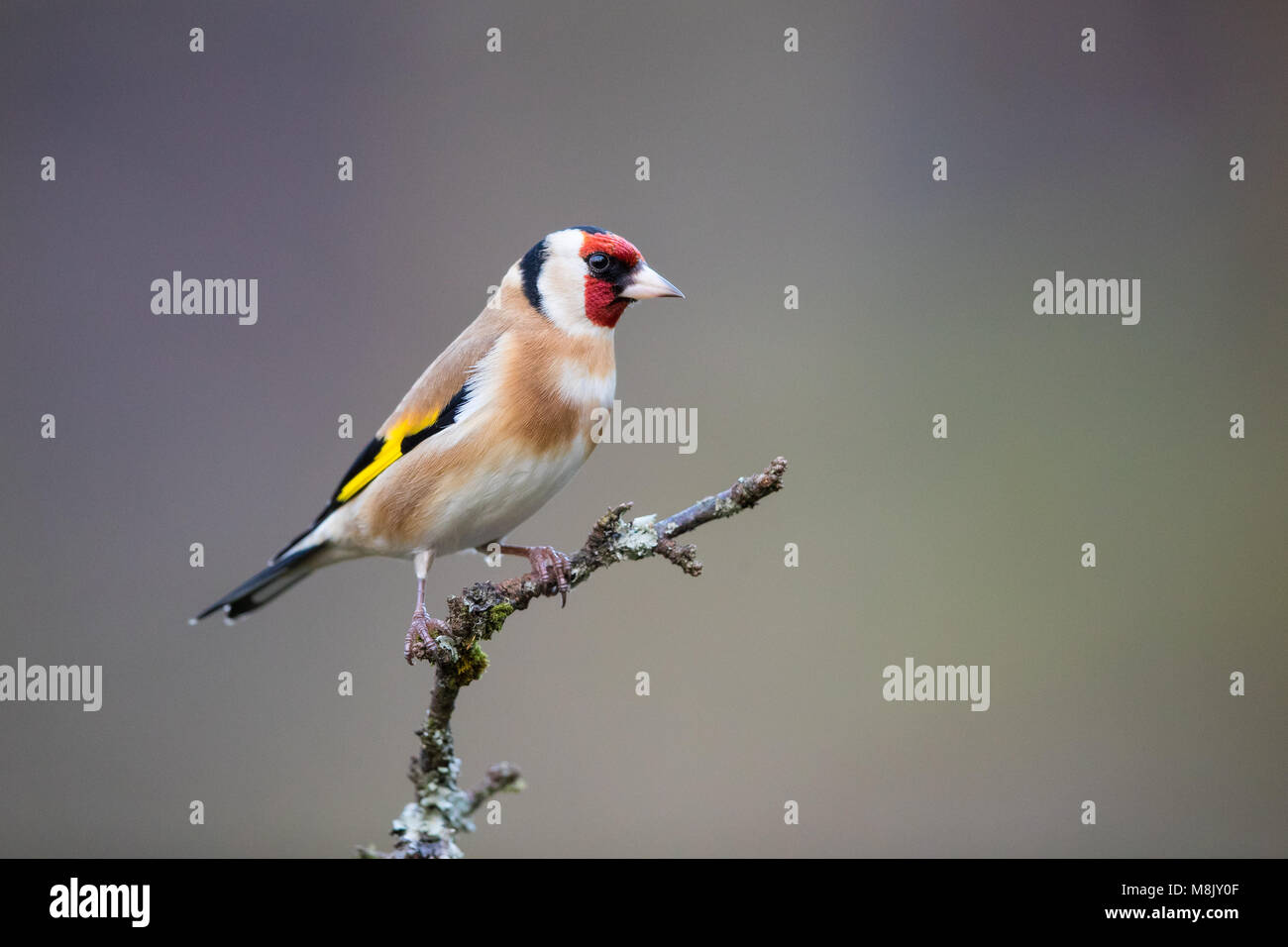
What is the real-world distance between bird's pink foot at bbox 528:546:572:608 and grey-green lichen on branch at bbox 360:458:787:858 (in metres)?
0.01

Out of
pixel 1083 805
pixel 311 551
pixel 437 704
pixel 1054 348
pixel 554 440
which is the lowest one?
pixel 1083 805

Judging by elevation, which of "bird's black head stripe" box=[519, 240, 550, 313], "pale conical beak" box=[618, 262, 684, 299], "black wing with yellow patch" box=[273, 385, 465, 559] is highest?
"bird's black head stripe" box=[519, 240, 550, 313]

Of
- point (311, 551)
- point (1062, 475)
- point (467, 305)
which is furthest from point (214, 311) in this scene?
point (1062, 475)

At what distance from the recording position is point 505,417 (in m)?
2.76

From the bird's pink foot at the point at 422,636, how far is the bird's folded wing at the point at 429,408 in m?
0.49

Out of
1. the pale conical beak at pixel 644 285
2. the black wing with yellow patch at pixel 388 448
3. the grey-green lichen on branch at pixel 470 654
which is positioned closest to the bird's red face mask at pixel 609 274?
the pale conical beak at pixel 644 285

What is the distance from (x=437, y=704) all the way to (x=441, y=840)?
0.26 meters

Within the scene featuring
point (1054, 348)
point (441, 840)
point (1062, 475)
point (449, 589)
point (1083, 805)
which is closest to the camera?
point (441, 840)

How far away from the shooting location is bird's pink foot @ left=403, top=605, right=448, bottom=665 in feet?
7.55

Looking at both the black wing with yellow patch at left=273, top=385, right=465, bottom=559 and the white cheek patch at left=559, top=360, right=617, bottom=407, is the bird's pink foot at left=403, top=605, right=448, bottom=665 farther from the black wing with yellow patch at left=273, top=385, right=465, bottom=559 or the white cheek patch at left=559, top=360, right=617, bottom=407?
the white cheek patch at left=559, top=360, right=617, bottom=407

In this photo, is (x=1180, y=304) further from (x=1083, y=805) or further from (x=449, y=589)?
(x=449, y=589)

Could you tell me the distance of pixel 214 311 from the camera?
18.7 feet

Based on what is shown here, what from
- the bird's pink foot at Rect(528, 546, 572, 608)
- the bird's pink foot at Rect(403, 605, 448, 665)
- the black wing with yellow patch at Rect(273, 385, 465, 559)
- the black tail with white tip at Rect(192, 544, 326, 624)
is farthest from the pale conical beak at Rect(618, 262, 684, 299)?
the black tail with white tip at Rect(192, 544, 326, 624)

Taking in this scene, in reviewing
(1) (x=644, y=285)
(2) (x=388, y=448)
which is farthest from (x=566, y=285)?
(2) (x=388, y=448)
